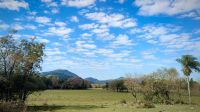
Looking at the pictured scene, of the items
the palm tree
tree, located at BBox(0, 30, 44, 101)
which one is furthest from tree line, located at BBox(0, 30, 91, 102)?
the palm tree

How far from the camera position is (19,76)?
4900 centimetres

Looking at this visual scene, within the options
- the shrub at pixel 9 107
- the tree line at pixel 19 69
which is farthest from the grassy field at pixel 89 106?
the shrub at pixel 9 107

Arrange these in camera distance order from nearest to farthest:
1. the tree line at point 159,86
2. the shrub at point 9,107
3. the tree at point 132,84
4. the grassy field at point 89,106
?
the shrub at point 9,107 → the grassy field at point 89,106 → the tree line at point 159,86 → the tree at point 132,84

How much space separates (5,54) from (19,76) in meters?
4.62

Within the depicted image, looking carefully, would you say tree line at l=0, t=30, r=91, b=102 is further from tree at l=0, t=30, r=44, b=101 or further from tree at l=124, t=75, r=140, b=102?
tree at l=124, t=75, r=140, b=102

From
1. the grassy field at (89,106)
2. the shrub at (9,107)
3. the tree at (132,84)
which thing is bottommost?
the grassy field at (89,106)

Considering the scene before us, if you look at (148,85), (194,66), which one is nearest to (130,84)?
(148,85)

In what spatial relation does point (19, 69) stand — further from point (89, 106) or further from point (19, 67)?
point (89, 106)

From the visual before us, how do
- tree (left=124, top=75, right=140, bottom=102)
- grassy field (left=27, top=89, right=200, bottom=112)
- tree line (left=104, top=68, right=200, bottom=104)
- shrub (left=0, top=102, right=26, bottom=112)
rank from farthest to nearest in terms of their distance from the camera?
tree (left=124, top=75, right=140, bottom=102) → tree line (left=104, top=68, right=200, bottom=104) → grassy field (left=27, top=89, right=200, bottom=112) → shrub (left=0, top=102, right=26, bottom=112)

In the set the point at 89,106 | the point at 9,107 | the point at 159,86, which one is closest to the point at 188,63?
the point at 159,86

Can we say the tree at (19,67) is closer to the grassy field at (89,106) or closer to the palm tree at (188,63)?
the grassy field at (89,106)

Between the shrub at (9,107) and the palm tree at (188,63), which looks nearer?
the shrub at (9,107)

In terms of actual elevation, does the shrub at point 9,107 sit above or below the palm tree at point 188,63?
below

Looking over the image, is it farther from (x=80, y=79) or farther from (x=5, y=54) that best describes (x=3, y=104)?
(x=80, y=79)
